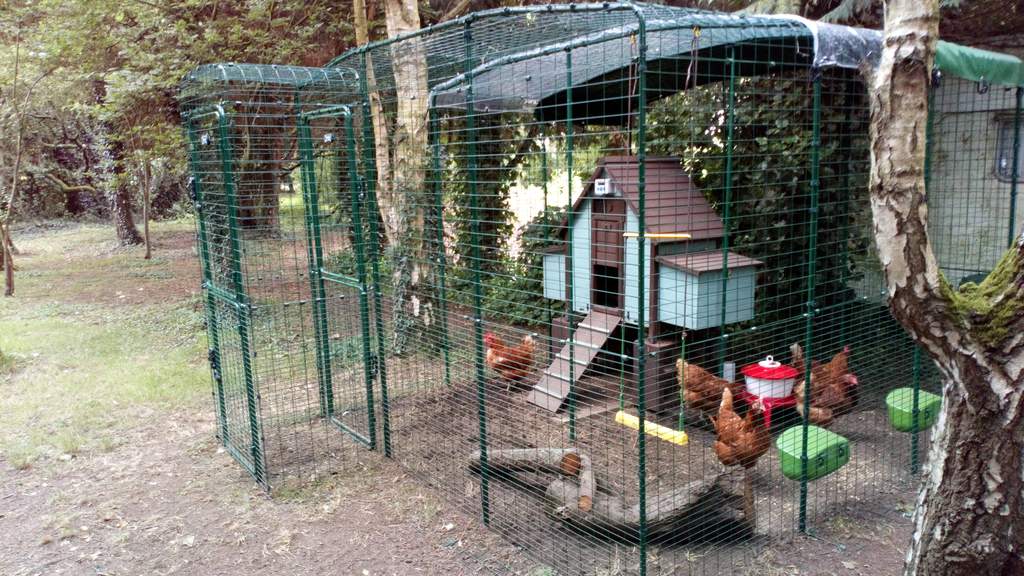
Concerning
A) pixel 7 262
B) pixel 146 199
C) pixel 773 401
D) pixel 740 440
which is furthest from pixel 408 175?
pixel 146 199

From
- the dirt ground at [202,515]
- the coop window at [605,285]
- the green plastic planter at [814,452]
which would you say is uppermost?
the coop window at [605,285]

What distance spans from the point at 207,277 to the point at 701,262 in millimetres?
3651

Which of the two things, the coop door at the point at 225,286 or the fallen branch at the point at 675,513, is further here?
the coop door at the point at 225,286

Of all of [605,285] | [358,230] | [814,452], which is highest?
[358,230]

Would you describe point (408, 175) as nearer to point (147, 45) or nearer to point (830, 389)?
point (830, 389)

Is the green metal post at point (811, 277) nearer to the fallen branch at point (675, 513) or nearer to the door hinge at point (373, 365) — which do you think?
the fallen branch at point (675, 513)

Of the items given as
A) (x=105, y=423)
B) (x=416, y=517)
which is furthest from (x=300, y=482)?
(x=105, y=423)

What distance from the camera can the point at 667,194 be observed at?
5.19m

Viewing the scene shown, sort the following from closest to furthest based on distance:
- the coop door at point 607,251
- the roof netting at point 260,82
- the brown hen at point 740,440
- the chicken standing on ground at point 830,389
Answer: the brown hen at point 740,440
the roof netting at point 260,82
the chicken standing on ground at point 830,389
the coop door at point 607,251

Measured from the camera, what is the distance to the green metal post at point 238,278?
4.27 metres

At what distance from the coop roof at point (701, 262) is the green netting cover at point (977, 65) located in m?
1.69

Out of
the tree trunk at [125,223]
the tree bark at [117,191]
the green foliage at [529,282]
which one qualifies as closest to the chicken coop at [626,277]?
the green foliage at [529,282]

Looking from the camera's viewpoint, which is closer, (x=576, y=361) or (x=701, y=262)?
(x=701, y=262)

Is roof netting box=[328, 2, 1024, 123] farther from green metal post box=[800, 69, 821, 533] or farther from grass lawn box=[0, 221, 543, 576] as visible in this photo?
grass lawn box=[0, 221, 543, 576]
